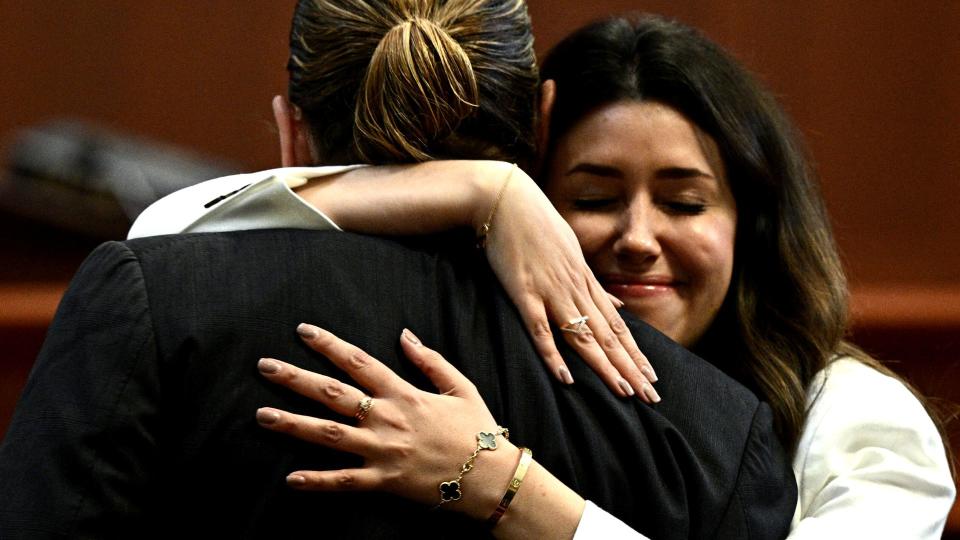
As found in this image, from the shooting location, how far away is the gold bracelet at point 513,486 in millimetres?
1128

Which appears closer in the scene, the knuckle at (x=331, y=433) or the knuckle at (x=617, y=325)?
the knuckle at (x=331, y=433)

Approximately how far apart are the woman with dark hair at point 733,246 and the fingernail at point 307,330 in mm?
537

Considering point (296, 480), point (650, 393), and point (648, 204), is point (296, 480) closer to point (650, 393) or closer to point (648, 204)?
point (650, 393)

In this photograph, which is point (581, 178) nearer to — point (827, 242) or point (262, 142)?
point (827, 242)

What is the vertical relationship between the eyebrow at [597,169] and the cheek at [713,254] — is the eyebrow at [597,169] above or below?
above

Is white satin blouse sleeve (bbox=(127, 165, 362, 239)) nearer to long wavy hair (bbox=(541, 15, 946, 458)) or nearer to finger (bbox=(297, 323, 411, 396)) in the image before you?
finger (bbox=(297, 323, 411, 396))

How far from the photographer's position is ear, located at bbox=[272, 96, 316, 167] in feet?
4.20

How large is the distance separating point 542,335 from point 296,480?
0.26 metres

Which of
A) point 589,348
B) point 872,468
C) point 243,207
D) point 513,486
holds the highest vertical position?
point 243,207

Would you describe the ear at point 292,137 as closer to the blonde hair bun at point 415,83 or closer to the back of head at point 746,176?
the blonde hair bun at point 415,83

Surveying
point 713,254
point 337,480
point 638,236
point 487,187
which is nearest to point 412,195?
point 487,187

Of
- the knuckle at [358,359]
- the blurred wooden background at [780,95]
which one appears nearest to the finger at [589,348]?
the knuckle at [358,359]

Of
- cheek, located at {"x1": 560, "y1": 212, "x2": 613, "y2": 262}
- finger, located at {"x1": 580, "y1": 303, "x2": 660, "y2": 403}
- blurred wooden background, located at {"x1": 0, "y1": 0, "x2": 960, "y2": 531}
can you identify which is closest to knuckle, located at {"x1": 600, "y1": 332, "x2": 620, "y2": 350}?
finger, located at {"x1": 580, "y1": 303, "x2": 660, "y2": 403}

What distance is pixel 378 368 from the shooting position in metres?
1.09
